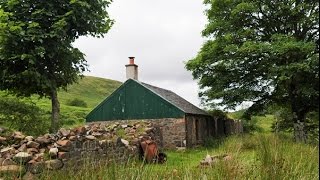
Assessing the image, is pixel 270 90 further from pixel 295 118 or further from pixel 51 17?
pixel 51 17

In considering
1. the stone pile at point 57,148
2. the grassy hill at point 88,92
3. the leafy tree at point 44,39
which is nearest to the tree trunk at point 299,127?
the stone pile at point 57,148

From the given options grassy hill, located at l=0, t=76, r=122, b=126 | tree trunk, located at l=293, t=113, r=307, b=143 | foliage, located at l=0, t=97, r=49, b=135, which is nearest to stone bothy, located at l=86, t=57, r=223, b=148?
tree trunk, located at l=293, t=113, r=307, b=143

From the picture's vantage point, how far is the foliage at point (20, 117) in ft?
57.3

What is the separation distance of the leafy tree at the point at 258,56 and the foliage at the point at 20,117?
9.72 metres

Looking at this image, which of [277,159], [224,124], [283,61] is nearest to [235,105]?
[283,61]

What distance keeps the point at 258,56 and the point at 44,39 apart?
11253 mm

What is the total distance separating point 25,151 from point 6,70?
380 inches

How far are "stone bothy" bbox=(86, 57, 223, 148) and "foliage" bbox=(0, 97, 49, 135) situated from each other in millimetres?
7814

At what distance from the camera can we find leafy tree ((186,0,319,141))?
19984 millimetres

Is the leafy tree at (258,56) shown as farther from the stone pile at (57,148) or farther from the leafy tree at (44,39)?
the stone pile at (57,148)

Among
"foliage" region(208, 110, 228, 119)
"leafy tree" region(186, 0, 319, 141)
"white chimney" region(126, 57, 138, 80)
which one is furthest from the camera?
"foliage" region(208, 110, 228, 119)

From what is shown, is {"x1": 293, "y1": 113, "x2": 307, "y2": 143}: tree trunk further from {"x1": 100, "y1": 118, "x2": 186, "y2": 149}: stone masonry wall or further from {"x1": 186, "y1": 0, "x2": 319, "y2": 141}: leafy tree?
{"x1": 100, "y1": 118, "x2": 186, "y2": 149}: stone masonry wall

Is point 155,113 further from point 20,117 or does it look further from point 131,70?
point 20,117

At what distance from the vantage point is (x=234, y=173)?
426 cm
